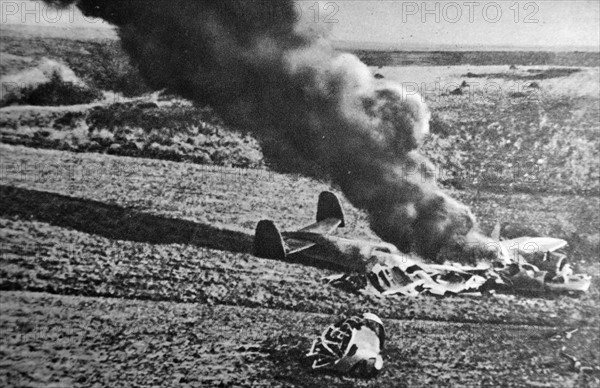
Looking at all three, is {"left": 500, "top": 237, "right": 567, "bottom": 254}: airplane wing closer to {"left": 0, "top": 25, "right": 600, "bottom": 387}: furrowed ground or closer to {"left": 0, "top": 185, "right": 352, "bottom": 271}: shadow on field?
{"left": 0, "top": 25, "right": 600, "bottom": 387}: furrowed ground

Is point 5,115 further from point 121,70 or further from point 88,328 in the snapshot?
point 88,328

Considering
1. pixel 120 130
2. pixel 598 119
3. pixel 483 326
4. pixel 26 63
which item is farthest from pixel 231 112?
pixel 598 119

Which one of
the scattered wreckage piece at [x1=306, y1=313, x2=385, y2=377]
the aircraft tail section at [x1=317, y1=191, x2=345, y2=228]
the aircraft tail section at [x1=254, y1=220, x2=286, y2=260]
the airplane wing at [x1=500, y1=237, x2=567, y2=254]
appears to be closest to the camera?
the scattered wreckage piece at [x1=306, y1=313, x2=385, y2=377]

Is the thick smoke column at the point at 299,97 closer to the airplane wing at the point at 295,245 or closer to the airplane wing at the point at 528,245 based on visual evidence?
the airplane wing at the point at 528,245

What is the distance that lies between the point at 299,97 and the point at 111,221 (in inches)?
76.7

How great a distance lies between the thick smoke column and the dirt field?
0.27 m

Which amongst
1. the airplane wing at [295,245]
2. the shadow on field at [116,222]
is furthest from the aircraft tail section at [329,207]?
the shadow on field at [116,222]

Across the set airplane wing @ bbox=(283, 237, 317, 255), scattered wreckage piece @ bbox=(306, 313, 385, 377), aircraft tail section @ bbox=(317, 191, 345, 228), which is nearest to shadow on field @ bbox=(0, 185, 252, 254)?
airplane wing @ bbox=(283, 237, 317, 255)

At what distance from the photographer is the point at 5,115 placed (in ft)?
14.1

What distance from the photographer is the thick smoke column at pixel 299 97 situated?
175 inches

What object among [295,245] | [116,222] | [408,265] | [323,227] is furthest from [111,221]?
[408,265]

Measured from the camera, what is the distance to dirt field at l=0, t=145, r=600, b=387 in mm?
4227

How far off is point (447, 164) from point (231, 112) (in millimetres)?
2036

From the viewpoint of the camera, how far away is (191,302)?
439 centimetres
